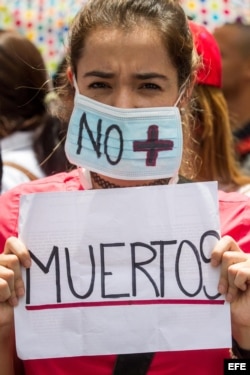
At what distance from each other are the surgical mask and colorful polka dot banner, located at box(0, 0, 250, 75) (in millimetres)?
1583

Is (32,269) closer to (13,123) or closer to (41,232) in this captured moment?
(41,232)

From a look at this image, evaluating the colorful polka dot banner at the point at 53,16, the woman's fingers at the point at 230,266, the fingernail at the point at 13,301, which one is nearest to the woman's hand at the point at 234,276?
the woman's fingers at the point at 230,266

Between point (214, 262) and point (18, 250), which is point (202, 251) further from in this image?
point (18, 250)

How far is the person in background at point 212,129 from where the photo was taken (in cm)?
332

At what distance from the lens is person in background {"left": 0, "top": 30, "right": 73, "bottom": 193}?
369cm

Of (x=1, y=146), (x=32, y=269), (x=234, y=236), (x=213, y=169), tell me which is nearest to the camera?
(x=32, y=269)

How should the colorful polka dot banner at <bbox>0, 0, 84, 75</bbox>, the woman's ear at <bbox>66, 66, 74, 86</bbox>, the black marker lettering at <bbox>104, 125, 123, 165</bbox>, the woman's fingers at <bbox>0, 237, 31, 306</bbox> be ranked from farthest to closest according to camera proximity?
1. the colorful polka dot banner at <bbox>0, 0, 84, 75</bbox>
2. the woman's ear at <bbox>66, 66, 74, 86</bbox>
3. the black marker lettering at <bbox>104, 125, 123, 165</bbox>
4. the woman's fingers at <bbox>0, 237, 31, 306</bbox>

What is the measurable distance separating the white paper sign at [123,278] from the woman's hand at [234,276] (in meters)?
0.02

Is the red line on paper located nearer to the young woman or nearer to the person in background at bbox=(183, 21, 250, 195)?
the young woman

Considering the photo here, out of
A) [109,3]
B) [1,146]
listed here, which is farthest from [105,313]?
[1,146]

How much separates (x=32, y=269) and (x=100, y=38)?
2.03 ft

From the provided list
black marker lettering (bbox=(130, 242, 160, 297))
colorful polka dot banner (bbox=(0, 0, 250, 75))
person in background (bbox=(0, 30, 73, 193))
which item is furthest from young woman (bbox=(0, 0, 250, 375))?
colorful polka dot banner (bbox=(0, 0, 250, 75))

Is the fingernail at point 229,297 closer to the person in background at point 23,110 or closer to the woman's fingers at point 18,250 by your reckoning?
the woman's fingers at point 18,250

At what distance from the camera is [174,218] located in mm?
2182
